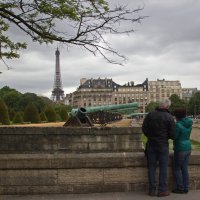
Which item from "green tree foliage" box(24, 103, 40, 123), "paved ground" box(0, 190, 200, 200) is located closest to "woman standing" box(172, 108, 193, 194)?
"paved ground" box(0, 190, 200, 200)

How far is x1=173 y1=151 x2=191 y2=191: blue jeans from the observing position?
914cm

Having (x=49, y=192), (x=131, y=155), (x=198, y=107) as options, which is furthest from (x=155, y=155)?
(x=198, y=107)

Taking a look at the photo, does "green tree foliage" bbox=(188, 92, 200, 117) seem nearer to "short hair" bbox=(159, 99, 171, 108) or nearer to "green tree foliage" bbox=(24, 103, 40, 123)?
"green tree foliage" bbox=(24, 103, 40, 123)

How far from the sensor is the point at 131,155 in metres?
9.49

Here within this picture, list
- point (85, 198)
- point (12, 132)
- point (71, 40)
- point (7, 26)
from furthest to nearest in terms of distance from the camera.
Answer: point (12, 132) < point (7, 26) < point (71, 40) < point (85, 198)

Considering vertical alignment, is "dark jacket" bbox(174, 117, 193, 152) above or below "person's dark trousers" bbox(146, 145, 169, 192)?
above

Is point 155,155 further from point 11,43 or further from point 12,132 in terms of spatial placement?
point 12,132

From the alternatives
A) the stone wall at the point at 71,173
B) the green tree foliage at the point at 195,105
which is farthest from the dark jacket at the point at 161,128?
the green tree foliage at the point at 195,105

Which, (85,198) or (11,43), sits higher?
(11,43)

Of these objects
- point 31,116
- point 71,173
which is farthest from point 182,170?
point 31,116

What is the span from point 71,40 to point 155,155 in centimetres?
345

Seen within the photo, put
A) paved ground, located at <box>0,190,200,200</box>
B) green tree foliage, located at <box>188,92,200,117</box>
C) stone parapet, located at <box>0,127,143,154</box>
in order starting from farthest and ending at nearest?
green tree foliage, located at <box>188,92,200,117</box> → stone parapet, located at <box>0,127,143,154</box> → paved ground, located at <box>0,190,200,200</box>

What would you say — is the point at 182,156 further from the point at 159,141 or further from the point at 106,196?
the point at 106,196

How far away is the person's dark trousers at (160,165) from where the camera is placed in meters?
8.97
